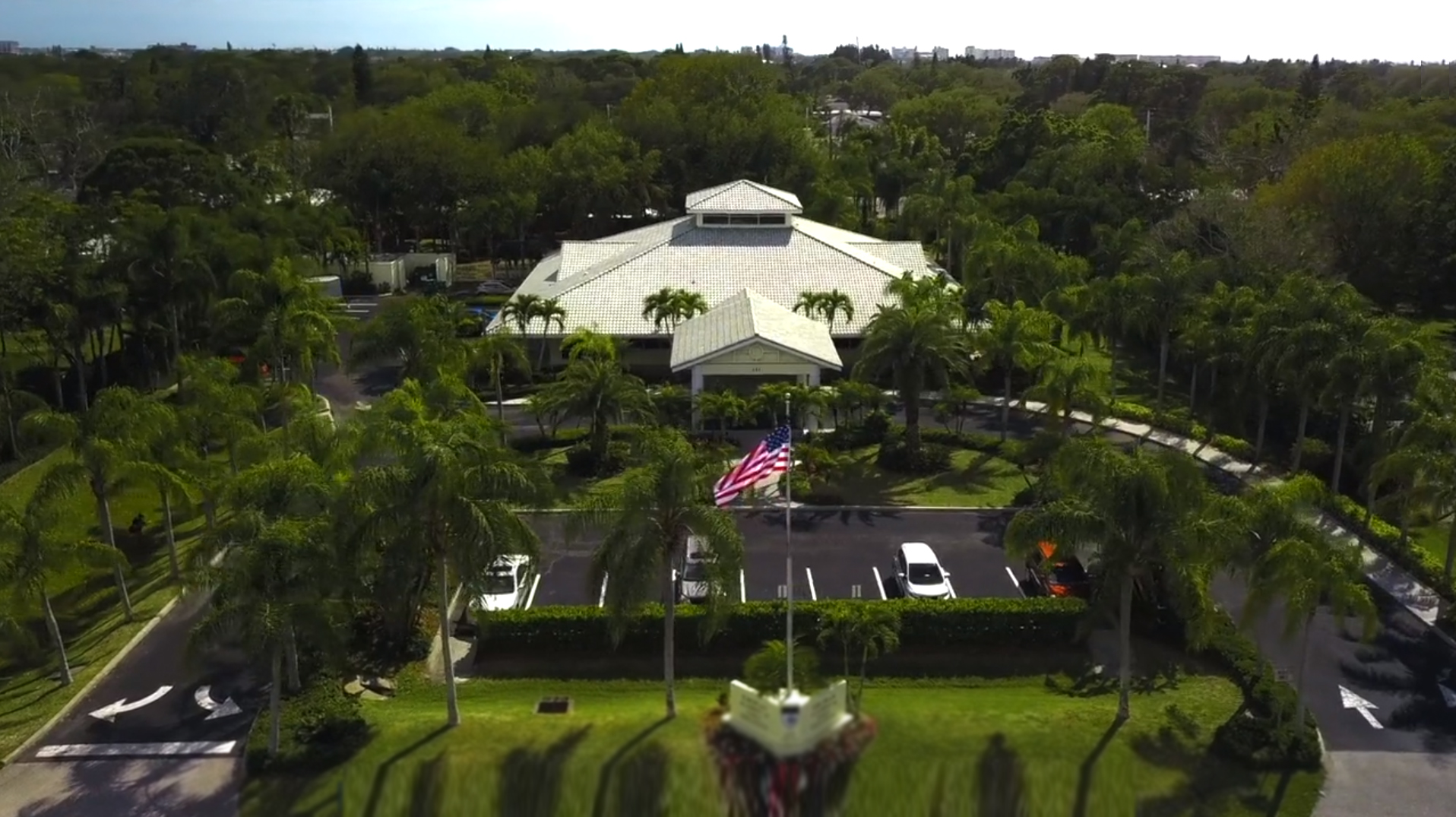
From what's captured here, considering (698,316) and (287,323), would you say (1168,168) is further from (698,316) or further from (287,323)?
(287,323)

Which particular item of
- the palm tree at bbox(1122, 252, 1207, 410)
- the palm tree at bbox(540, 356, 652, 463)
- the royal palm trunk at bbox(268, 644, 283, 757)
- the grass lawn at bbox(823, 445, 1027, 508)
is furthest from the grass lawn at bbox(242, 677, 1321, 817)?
the palm tree at bbox(1122, 252, 1207, 410)

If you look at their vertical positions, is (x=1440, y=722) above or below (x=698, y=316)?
below

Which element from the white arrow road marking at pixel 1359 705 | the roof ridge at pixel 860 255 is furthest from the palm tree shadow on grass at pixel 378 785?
the roof ridge at pixel 860 255

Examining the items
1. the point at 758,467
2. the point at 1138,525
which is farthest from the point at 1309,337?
the point at 758,467

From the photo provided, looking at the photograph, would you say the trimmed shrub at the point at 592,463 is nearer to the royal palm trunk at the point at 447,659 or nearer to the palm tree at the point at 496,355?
the palm tree at the point at 496,355

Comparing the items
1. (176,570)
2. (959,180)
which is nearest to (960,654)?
(176,570)

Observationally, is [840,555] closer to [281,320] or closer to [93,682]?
[93,682]
